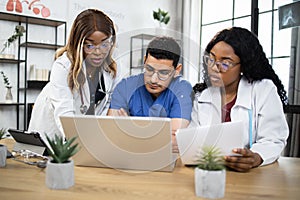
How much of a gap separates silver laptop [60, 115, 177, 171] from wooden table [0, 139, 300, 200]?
0.03 metres

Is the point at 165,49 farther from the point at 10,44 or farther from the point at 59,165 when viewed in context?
the point at 10,44

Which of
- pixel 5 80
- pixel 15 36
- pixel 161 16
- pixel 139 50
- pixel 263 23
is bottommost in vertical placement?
pixel 5 80

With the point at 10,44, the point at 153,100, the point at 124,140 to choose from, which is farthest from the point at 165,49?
the point at 10,44

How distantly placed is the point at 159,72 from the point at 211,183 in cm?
58

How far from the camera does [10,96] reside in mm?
3924

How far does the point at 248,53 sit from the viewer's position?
4.60 feet

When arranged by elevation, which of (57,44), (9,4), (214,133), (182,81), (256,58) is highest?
(9,4)

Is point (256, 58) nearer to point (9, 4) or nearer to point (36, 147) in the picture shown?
point (36, 147)

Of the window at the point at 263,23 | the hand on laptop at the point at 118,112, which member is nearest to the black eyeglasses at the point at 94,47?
the hand on laptop at the point at 118,112

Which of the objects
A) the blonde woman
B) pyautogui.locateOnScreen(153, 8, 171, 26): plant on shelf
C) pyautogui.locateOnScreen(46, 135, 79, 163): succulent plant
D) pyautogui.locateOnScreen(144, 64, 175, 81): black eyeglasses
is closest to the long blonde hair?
the blonde woman

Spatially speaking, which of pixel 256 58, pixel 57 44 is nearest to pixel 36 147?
pixel 256 58

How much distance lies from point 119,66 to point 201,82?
0.45 metres

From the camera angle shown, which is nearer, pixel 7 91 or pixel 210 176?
pixel 210 176

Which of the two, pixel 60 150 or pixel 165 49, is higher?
pixel 165 49
